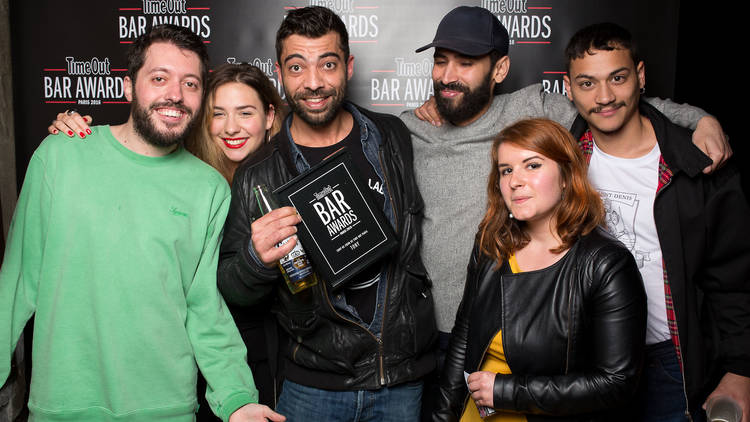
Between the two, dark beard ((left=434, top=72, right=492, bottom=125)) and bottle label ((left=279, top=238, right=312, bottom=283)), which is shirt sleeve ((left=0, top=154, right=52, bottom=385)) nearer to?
bottle label ((left=279, top=238, right=312, bottom=283))

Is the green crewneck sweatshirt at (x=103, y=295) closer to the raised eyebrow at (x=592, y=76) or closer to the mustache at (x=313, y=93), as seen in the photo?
the mustache at (x=313, y=93)

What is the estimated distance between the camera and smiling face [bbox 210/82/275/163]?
268 cm

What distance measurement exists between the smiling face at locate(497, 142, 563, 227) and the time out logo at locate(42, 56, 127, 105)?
9.94 ft

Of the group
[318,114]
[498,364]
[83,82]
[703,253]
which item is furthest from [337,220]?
[83,82]

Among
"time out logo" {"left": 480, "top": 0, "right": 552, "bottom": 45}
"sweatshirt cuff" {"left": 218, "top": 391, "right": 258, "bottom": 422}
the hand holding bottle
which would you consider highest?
"time out logo" {"left": 480, "top": 0, "right": 552, "bottom": 45}

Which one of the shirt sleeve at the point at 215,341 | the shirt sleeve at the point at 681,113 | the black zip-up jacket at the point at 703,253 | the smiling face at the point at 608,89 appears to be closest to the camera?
the shirt sleeve at the point at 215,341

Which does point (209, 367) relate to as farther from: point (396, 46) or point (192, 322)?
point (396, 46)

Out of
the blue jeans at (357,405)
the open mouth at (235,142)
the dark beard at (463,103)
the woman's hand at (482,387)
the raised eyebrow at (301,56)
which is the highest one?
the raised eyebrow at (301,56)

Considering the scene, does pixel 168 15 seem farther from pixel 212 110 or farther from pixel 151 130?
pixel 151 130

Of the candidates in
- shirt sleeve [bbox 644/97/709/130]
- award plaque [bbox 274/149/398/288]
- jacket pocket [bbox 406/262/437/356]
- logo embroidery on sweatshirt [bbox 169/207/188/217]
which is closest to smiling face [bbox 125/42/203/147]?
logo embroidery on sweatshirt [bbox 169/207/188/217]

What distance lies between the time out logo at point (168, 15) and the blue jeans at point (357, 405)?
8.65 feet

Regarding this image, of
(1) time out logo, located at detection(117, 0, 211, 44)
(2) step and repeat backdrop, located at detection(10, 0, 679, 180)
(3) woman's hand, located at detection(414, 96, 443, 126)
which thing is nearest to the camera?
(3) woman's hand, located at detection(414, 96, 443, 126)

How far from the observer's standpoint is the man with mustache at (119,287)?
1.83 metres

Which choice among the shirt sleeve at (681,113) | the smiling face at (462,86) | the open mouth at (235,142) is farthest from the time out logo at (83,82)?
the shirt sleeve at (681,113)
